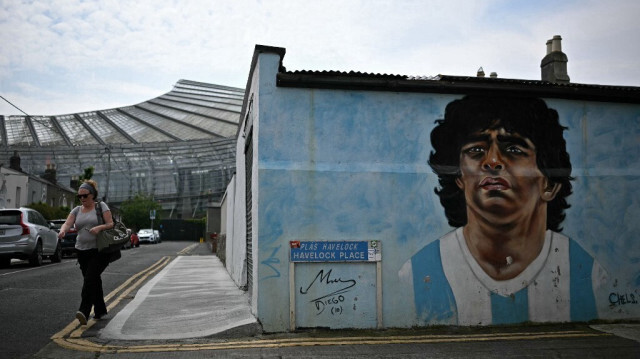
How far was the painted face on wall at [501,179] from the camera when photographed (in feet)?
25.3

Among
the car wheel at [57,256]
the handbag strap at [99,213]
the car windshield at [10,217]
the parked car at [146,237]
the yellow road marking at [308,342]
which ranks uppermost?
the car windshield at [10,217]

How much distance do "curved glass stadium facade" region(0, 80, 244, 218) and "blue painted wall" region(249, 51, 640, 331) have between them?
7346cm

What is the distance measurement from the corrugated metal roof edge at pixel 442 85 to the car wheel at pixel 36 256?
13.6 meters

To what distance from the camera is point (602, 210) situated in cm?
801

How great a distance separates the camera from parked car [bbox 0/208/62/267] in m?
16.5

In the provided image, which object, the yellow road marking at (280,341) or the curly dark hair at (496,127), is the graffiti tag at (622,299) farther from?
the curly dark hair at (496,127)

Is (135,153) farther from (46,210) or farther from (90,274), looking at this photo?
(90,274)

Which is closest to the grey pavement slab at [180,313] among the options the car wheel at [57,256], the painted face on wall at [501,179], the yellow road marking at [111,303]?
the yellow road marking at [111,303]

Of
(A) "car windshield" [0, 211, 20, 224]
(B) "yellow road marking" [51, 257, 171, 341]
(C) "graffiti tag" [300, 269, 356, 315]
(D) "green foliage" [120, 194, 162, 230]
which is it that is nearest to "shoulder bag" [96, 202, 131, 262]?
(B) "yellow road marking" [51, 257, 171, 341]

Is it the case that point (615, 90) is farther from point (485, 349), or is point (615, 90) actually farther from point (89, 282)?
point (89, 282)

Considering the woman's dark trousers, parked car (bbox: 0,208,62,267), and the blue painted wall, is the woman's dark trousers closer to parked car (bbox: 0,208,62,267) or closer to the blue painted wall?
the blue painted wall

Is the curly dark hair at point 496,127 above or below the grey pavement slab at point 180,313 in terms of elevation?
above

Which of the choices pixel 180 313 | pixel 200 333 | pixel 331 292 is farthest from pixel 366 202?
pixel 180 313

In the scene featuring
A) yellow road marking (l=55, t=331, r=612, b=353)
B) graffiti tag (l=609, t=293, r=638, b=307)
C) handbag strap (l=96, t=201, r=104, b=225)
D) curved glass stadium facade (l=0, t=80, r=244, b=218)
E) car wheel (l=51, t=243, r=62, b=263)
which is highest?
curved glass stadium facade (l=0, t=80, r=244, b=218)
